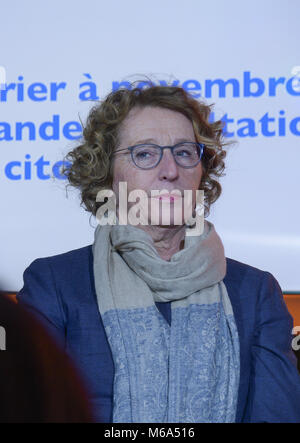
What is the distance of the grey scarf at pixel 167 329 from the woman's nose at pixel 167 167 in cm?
15

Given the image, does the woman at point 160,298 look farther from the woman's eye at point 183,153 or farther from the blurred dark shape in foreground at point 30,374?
the blurred dark shape in foreground at point 30,374

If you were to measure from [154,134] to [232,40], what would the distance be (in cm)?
62

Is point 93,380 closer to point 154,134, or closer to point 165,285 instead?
→ point 165,285

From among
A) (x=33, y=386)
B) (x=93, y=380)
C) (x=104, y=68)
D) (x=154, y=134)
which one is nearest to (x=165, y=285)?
(x=93, y=380)

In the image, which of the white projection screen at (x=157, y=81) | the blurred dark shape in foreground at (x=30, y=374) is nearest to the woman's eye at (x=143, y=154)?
the white projection screen at (x=157, y=81)

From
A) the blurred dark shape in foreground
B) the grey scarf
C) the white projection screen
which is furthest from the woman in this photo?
the blurred dark shape in foreground

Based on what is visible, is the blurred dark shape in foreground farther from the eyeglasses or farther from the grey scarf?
the eyeglasses

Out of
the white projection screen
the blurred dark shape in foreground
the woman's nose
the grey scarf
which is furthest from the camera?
the white projection screen

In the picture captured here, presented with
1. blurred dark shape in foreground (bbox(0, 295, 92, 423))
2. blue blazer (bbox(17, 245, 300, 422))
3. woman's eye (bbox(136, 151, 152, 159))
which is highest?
woman's eye (bbox(136, 151, 152, 159))

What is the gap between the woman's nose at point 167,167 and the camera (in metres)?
1.45

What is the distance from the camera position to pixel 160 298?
1.39m

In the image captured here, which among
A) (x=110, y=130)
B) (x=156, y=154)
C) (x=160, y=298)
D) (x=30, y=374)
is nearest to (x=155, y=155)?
(x=156, y=154)

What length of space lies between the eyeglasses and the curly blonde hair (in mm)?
57

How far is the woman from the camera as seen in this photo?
127cm
